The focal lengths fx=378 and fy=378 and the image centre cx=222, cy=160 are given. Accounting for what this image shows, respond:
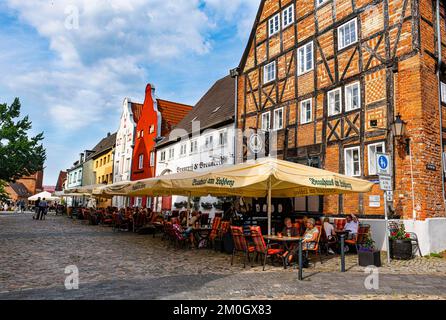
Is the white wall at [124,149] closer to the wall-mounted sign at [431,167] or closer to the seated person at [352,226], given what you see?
the seated person at [352,226]

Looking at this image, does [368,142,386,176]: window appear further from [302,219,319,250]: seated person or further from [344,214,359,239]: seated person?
[302,219,319,250]: seated person

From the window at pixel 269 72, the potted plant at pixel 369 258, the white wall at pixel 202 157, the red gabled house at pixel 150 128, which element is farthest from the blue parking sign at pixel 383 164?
the red gabled house at pixel 150 128

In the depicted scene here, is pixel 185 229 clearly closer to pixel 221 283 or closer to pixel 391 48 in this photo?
pixel 221 283

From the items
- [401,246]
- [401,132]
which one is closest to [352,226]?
[401,246]

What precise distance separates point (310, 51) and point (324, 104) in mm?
2797

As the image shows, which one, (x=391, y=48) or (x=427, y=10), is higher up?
(x=427, y=10)

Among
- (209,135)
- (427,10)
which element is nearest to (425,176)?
(427,10)

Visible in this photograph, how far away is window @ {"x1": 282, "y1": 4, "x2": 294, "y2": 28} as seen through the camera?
18.0 metres

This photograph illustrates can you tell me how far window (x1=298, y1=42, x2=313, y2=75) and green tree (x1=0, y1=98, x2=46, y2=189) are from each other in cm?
2714

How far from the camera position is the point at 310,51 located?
16859mm

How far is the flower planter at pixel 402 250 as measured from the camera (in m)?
10.8

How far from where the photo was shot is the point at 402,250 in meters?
10.8

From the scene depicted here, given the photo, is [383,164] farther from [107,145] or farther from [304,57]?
[107,145]

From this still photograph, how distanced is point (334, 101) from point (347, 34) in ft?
8.92
